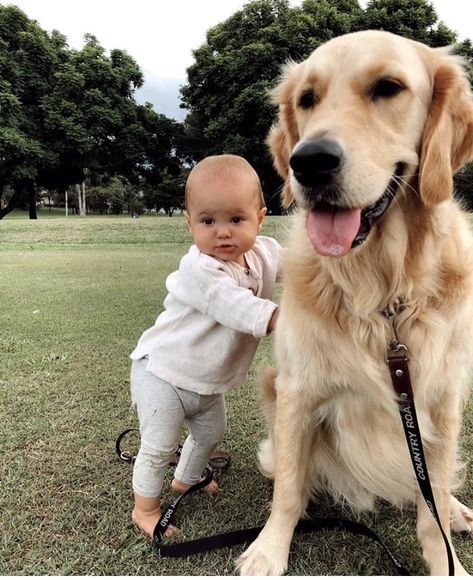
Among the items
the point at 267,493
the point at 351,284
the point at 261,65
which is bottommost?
the point at 267,493

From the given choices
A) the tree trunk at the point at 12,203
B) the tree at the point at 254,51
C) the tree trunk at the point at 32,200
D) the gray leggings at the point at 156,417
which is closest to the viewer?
the gray leggings at the point at 156,417

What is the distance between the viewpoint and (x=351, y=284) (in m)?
1.56

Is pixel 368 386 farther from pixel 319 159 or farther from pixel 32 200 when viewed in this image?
pixel 32 200

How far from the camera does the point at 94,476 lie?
2090 mm

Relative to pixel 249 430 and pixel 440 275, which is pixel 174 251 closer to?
pixel 249 430

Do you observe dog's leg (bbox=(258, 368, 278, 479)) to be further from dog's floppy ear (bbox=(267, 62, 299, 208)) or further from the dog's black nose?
the dog's black nose

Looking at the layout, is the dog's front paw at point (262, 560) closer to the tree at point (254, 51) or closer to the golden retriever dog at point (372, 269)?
the golden retriever dog at point (372, 269)

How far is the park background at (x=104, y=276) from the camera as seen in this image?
173cm

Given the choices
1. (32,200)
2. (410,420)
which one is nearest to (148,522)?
(410,420)

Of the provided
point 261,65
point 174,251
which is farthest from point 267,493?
point 261,65

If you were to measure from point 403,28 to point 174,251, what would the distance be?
11804 mm

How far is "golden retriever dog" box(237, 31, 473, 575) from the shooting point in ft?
4.65

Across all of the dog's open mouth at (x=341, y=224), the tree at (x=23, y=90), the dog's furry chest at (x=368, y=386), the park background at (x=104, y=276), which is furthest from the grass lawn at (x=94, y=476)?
the tree at (x=23, y=90)

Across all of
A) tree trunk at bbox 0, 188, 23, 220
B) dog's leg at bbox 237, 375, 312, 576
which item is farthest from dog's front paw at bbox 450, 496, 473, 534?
tree trunk at bbox 0, 188, 23, 220
